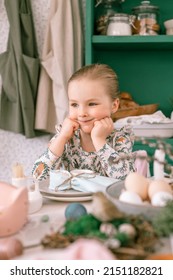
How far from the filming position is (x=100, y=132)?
1.52m

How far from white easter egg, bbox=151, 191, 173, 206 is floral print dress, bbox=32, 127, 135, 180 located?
1.87 feet

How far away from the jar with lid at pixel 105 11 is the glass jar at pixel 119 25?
0.08m

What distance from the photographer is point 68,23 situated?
256cm

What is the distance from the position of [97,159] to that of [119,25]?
1071 millimetres

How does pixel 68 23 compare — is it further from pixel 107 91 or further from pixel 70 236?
pixel 70 236

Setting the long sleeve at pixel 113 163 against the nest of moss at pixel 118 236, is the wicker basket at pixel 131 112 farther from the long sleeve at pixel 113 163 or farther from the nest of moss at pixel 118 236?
the nest of moss at pixel 118 236

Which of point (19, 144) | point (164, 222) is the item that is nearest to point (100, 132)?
point (164, 222)

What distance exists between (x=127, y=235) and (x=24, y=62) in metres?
2.10

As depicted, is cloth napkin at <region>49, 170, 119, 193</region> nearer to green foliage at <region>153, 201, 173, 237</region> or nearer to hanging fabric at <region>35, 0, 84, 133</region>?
green foliage at <region>153, 201, 173, 237</region>

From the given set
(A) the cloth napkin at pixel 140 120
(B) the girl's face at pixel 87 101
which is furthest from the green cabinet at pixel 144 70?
(B) the girl's face at pixel 87 101

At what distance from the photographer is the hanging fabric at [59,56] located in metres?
2.55

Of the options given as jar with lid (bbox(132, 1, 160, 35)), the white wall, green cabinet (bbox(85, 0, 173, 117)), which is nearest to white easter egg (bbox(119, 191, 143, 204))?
jar with lid (bbox(132, 1, 160, 35))

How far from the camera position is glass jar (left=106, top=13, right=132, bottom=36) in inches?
93.0
